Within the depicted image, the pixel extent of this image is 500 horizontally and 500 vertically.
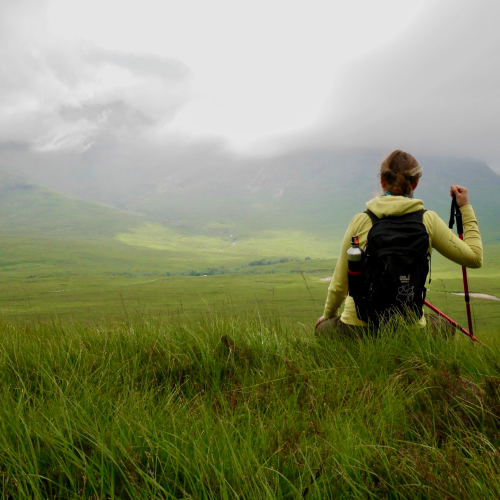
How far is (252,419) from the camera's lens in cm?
257

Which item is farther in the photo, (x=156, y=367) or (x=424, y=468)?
(x=156, y=367)

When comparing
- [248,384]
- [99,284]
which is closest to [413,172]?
[248,384]

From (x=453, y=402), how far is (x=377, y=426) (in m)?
0.66

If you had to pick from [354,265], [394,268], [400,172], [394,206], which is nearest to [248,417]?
[354,265]

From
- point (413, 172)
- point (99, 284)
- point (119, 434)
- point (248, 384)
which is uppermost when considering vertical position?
point (413, 172)

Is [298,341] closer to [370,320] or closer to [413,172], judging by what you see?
[370,320]

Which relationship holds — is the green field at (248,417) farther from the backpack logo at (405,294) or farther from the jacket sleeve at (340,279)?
the jacket sleeve at (340,279)

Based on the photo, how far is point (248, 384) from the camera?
11.2 ft

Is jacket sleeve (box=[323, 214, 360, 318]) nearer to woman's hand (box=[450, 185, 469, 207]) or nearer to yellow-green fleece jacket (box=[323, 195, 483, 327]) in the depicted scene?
yellow-green fleece jacket (box=[323, 195, 483, 327])

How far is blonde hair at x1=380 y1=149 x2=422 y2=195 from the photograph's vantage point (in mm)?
4289

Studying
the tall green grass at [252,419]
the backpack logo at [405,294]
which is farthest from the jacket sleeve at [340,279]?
the backpack logo at [405,294]

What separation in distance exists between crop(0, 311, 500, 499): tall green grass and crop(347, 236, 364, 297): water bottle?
558 millimetres

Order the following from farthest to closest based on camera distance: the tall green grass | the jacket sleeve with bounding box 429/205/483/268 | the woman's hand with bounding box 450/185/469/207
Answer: the woman's hand with bounding box 450/185/469/207
the jacket sleeve with bounding box 429/205/483/268
the tall green grass

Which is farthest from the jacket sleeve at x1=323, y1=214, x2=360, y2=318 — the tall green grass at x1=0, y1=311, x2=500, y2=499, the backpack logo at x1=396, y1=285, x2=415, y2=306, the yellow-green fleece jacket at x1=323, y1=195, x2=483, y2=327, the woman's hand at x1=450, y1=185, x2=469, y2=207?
the woman's hand at x1=450, y1=185, x2=469, y2=207
